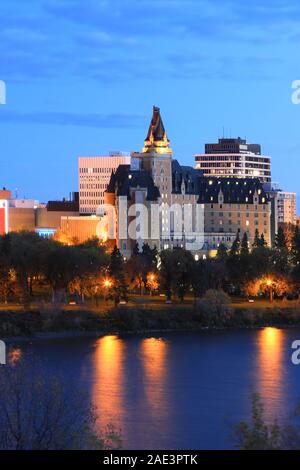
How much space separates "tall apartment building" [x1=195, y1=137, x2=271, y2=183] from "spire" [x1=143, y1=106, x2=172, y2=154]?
3118 cm

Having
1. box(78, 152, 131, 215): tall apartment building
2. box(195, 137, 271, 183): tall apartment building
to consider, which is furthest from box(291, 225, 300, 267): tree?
box(195, 137, 271, 183): tall apartment building

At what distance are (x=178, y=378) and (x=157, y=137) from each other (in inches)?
2085

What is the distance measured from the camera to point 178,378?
32.9 m

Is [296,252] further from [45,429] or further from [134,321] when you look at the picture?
[45,429]

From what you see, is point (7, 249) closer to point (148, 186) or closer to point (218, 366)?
point (218, 366)

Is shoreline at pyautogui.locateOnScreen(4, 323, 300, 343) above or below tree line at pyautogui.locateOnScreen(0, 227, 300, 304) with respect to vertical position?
below

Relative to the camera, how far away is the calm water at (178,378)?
25188mm

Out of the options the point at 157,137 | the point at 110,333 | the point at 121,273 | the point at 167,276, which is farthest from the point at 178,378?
the point at 157,137

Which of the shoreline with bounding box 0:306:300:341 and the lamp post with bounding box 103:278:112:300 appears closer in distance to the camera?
the shoreline with bounding box 0:306:300:341

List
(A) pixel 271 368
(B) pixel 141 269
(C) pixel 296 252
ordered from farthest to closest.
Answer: (C) pixel 296 252
(B) pixel 141 269
(A) pixel 271 368

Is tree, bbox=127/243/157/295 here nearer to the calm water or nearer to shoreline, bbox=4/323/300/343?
shoreline, bbox=4/323/300/343

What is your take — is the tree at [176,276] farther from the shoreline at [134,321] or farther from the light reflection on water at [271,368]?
the light reflection on water at [271,368]

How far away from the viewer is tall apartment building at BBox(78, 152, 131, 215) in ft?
309
